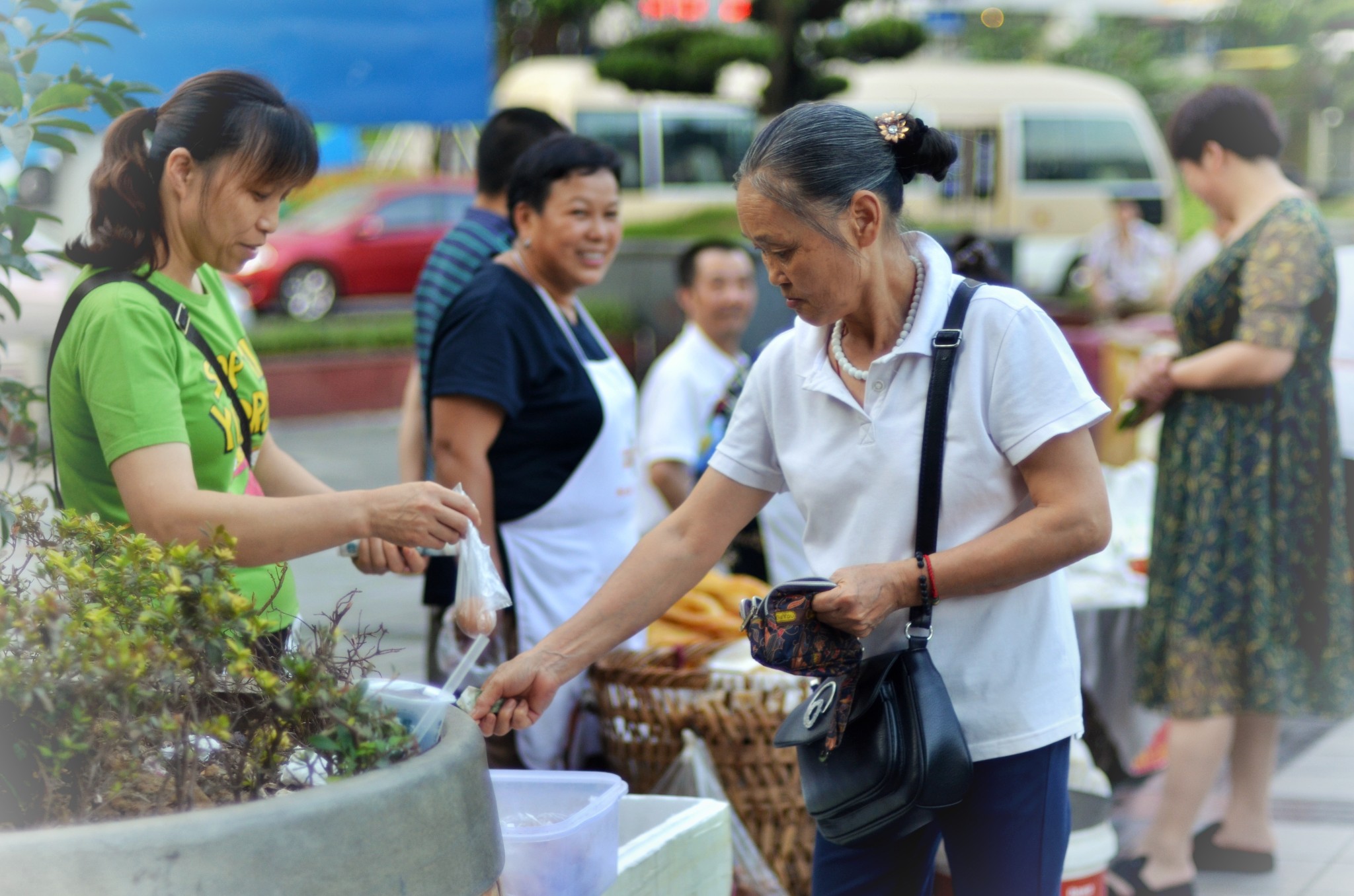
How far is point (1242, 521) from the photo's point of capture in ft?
10.8

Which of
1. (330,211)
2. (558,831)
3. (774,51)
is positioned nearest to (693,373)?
(558,831)

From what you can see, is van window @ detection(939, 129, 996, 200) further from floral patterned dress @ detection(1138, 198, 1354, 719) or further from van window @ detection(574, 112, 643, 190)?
floral patterned dress @ detection(1138, 198, 1354, 719)

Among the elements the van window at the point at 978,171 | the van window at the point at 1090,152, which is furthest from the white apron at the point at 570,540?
the van window at the point at 1090,152

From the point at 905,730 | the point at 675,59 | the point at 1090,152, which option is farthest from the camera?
the point at 1090,152

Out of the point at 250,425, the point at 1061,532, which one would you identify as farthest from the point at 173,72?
the point at 1061,532

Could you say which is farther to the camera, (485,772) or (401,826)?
(485,772)

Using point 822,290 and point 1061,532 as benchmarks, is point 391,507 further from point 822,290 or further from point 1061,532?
point 1061,532

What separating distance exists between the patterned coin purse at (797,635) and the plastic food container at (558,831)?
12.9 inches

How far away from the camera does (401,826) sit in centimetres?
137

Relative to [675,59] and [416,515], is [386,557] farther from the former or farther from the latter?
[675,59]

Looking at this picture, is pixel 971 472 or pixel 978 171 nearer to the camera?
pixel 971 472

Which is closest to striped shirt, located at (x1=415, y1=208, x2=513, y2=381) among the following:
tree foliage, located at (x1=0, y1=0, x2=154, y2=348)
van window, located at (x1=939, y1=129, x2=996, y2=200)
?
tree foliage, located at (x1=0, y1=0, x2=154, y2=348)

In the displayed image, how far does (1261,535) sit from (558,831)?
221cm

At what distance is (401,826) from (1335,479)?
2.78m
